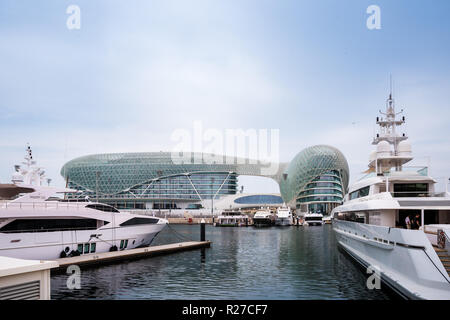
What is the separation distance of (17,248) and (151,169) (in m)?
133

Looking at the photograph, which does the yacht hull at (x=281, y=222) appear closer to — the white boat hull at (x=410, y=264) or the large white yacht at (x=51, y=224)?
the large white yacht at (x=51, y=224)

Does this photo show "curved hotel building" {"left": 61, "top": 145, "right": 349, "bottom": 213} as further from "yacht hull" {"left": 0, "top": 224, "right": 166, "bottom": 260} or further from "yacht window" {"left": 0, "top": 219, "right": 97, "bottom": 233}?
"yacht window" {"left": 0, "top": 219, "right": 97, "bottom": 233}

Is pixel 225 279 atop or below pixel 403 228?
below

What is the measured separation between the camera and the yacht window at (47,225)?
26.0 m

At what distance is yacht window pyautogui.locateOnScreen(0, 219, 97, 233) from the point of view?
26.0 metres

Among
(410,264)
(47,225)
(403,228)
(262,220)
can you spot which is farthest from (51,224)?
(262,220)

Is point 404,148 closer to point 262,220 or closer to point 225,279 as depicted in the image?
point 225,279

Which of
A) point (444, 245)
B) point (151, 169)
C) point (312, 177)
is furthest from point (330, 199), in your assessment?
point (444, 245)

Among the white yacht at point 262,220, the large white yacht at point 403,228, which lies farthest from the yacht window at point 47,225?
the white yacht at point 262,220

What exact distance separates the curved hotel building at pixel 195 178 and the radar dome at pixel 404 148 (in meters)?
115

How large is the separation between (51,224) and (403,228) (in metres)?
22.3

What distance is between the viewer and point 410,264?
13.7m

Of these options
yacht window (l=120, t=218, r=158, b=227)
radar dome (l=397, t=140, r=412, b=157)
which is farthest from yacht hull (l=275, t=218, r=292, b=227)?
radar dome (l=397, t=140, r=412, b=157)
